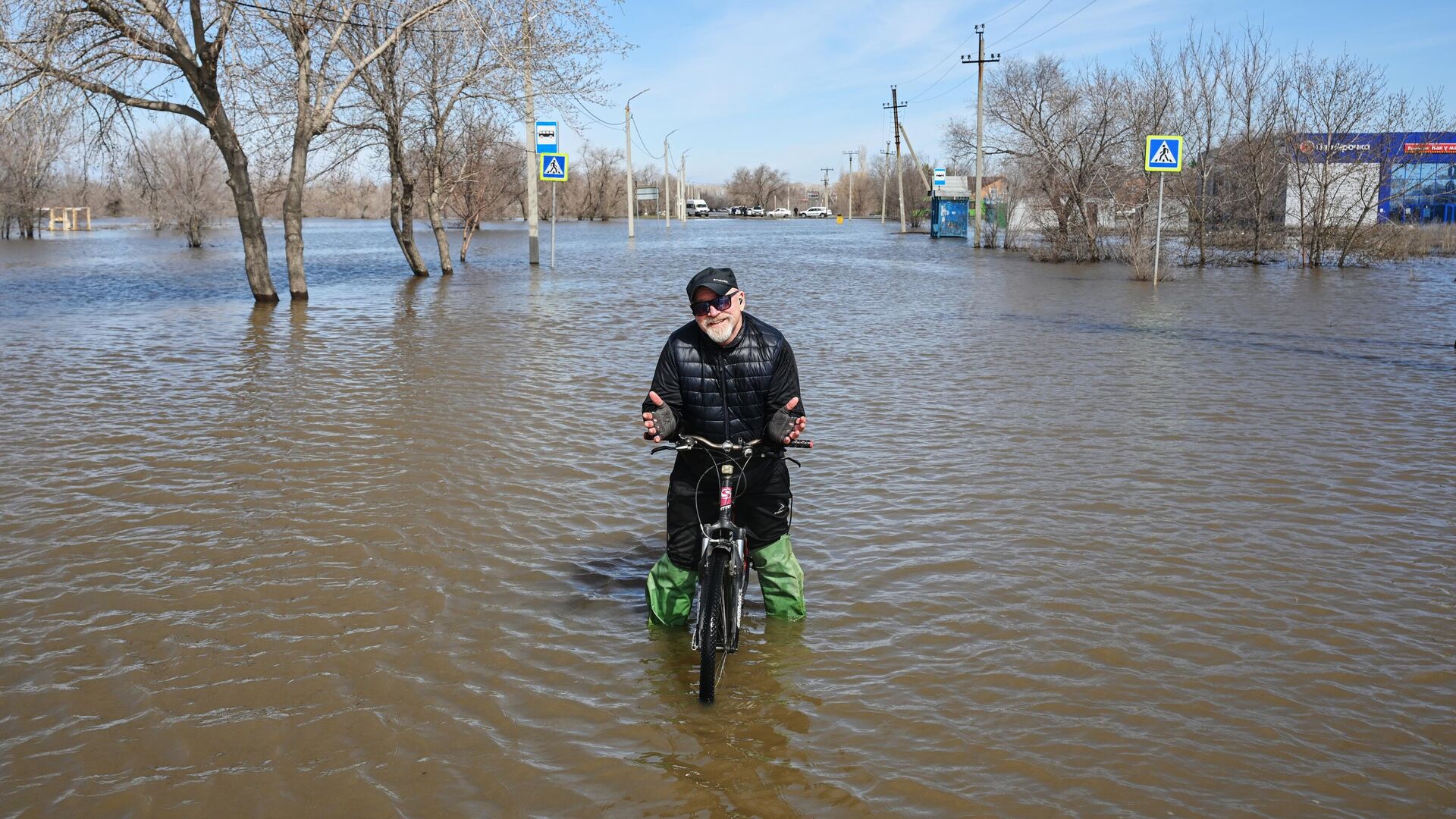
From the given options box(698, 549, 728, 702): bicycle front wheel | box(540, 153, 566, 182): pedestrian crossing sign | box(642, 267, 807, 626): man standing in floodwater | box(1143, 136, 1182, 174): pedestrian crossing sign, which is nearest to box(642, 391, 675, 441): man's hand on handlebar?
box(642, 267, 807, 626): man standing in floodwater

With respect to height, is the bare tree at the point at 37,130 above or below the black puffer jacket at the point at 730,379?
above

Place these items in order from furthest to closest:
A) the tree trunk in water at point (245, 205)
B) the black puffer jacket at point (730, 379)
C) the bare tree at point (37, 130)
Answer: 1. the tree trunk in water at point (245, 205)
2. the bare tree at point (37, 130)
3. the black puffer jacket at point (730, 379)

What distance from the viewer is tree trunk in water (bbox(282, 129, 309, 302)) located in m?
21.4

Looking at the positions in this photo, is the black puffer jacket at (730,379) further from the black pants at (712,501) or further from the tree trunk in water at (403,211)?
the tree trunk in water at (403,211)

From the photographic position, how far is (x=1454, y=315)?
19.9m

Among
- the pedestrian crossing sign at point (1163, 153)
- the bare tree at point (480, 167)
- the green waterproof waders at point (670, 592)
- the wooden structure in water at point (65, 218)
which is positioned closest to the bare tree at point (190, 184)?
the bare tree at point (480, 167)

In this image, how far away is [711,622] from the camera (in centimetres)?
449

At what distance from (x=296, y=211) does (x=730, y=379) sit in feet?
63.2

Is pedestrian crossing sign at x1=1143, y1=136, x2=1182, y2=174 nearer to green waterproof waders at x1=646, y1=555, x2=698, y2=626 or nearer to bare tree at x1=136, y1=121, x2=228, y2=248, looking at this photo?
green waterproof waders at x1=646, y1=555, x2=698, y2=626

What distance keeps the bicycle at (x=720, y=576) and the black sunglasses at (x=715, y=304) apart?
520mm

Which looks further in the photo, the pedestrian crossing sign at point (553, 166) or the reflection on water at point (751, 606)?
the pedestrian crossing sign at point (553, 166)

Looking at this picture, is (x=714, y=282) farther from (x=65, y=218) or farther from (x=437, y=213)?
(x=65, y=218)


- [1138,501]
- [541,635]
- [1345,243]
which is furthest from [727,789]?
[1345,243]

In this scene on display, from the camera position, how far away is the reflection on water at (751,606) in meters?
4.16
